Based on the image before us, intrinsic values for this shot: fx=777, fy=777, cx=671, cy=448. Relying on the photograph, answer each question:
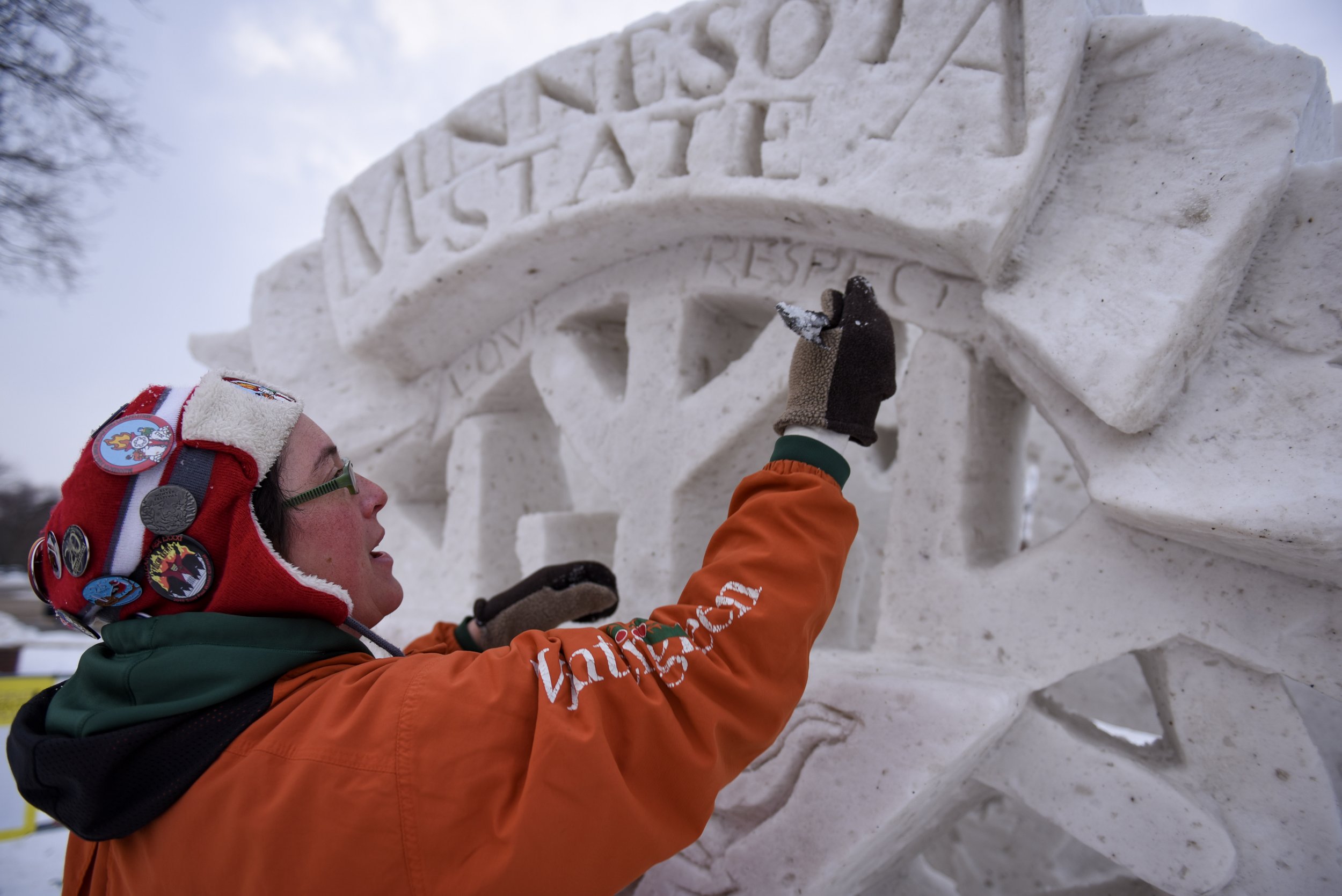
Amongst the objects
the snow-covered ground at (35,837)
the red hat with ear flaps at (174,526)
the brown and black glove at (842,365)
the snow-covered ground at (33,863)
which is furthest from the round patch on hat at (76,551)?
the snow-covered ground at (33,863)

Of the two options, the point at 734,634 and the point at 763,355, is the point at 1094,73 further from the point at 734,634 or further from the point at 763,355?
the point at 734,634

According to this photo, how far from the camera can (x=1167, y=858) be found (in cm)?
92

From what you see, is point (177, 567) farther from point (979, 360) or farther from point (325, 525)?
point (979, 360)

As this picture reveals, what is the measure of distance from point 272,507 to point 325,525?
0.18ft

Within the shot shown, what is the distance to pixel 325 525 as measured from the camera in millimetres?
822

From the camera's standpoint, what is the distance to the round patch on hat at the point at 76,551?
2.32 ft

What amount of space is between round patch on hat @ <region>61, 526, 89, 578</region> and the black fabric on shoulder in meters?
0.15

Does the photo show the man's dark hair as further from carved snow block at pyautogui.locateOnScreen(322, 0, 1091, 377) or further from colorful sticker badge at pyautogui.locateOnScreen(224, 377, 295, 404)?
carved snow block at pyautogui.locateOnScreen(322, 0, 1091, 377)

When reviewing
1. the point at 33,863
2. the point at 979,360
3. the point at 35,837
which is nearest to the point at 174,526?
the point at 979,360

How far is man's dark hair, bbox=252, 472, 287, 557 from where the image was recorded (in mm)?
778

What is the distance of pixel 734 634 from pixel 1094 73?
893mm

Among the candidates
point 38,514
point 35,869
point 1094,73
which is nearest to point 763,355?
point 1094,73

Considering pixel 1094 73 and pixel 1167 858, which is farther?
pixel 1094 73

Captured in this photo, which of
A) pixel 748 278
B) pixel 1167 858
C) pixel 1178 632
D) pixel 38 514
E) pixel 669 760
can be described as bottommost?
pixel 38 514
